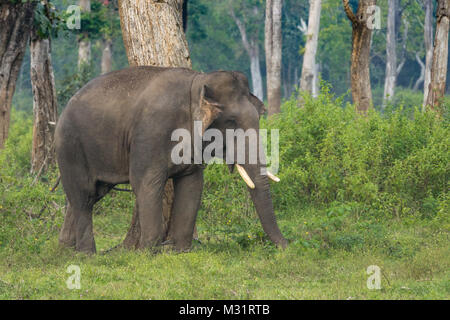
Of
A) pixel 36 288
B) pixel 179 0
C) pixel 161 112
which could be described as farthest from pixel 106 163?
pixel 179 0

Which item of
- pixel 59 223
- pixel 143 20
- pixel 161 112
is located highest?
pixel 143 20

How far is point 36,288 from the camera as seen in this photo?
22.4ft

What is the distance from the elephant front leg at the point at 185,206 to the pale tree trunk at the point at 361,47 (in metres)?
5.78

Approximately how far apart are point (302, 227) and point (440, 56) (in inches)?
256

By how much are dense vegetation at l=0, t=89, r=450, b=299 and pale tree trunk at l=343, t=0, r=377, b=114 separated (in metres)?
1.58

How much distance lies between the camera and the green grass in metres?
6.68

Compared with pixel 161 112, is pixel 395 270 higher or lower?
lower

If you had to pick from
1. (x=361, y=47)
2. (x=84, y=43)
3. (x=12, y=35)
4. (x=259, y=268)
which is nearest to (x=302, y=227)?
(x=259, y=268)

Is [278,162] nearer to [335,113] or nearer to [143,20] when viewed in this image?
[335,113]

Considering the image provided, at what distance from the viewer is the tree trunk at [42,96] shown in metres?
15.3

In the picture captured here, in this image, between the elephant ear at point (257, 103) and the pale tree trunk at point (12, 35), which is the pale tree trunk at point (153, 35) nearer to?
the elephant ear at point (257, 103)

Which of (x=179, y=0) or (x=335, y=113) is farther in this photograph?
(x=335, y=113)

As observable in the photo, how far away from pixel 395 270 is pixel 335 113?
214 inches
